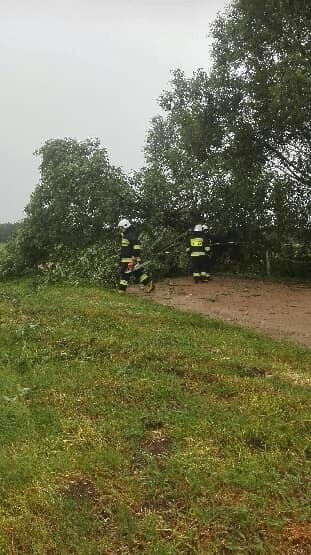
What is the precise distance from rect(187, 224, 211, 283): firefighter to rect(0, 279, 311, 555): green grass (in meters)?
6.37

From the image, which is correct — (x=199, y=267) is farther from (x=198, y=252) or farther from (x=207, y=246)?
(x=207, y=246)

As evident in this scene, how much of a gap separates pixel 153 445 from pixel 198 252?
32.5 ft

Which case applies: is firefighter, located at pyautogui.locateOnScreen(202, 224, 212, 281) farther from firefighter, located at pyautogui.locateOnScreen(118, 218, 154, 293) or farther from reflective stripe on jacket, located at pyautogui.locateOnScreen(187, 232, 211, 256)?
firefighter, located at pyautogui.locateOnScreen(118, 218, 154, 293)

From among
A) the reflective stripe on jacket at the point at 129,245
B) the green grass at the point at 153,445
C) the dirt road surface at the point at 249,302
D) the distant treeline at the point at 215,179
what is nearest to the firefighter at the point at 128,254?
the reflective stripe on jacket at the point at 129,245

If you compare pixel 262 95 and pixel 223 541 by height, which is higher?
pixel 262 95

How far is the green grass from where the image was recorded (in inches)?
133

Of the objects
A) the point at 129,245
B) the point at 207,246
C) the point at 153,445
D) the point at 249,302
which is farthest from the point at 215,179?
the point at 153,445

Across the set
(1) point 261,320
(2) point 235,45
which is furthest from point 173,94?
(1) point 261,320

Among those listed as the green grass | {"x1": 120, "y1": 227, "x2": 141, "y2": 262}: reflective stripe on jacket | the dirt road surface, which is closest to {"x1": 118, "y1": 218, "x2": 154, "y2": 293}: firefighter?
{"x1": 120, "y1": 227, "x2": 141, "y2": 262}: reflective stripe on jacket

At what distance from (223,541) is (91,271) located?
11676mm

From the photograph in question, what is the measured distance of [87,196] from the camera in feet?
49.9

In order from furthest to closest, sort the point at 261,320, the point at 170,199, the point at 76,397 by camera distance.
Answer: the point at 170,199
the point at 261,320
the point at 76,397

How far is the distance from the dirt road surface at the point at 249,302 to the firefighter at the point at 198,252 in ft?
0.88

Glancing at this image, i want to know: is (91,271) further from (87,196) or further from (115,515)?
(115,515)
